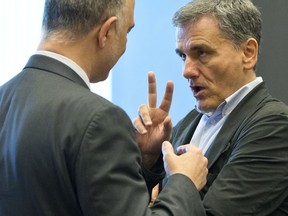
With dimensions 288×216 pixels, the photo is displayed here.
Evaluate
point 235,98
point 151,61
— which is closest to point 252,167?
point 235,98

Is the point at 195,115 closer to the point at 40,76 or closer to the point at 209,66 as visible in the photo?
the point at 209,66

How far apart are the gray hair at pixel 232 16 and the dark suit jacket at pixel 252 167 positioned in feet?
0.84

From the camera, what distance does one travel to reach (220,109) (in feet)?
5.02

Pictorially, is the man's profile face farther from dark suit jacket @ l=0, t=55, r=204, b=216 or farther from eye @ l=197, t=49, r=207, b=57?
dark suit jacket @ l=0, t=55, r=204, b=216

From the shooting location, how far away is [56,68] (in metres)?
1.02

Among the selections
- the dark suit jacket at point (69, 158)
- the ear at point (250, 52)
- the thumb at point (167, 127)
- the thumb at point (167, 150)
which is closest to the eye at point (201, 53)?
the ear at point (250, 52)

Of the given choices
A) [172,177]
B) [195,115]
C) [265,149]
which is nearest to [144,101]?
[195,115]

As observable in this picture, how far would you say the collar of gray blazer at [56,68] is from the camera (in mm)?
1021

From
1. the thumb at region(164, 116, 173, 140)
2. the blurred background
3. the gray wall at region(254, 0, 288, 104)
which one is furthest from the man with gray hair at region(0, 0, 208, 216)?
the blurred background

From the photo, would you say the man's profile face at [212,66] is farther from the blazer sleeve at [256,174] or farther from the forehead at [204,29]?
the blazer sleeve at [256,174]

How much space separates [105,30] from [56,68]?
5.0 inches

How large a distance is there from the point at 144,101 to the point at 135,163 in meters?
1.92

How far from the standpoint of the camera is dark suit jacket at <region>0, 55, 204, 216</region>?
0.91 m

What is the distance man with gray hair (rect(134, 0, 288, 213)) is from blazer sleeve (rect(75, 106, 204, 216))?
1.30 ft
